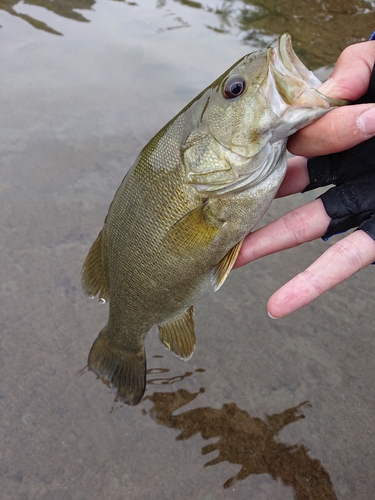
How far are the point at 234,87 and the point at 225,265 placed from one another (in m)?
0.86

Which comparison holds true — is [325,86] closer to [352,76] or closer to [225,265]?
[352,76]

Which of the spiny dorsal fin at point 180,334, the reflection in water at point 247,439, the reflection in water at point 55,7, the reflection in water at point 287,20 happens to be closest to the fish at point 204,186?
the spiny dorsal fin at point 180,334

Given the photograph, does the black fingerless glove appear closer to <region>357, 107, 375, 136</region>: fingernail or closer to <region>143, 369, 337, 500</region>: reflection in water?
<region>357, 107, 375, 136</region>: fingernail

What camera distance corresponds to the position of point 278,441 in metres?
2.66

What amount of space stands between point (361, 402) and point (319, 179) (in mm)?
1450

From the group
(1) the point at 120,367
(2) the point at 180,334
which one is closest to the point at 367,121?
(2) the point at 180,334

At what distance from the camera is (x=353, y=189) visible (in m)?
2.28

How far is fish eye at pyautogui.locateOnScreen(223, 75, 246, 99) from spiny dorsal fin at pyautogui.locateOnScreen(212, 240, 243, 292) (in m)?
0.71

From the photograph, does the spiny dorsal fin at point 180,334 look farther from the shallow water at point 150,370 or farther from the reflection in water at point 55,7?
the reflection in water at point 55,7

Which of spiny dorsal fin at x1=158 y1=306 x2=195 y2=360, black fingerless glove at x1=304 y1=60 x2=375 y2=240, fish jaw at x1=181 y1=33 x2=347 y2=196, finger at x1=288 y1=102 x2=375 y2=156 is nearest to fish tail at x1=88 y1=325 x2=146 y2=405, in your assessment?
spiny dorsal fin at x1=158 y1=306 x2=195 y2=360

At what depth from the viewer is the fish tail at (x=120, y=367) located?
2.56 m

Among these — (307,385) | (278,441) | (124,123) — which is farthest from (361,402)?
(124,123)

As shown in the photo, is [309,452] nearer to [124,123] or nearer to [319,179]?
[319,179]

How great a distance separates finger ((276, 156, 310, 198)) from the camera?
8.50ft
